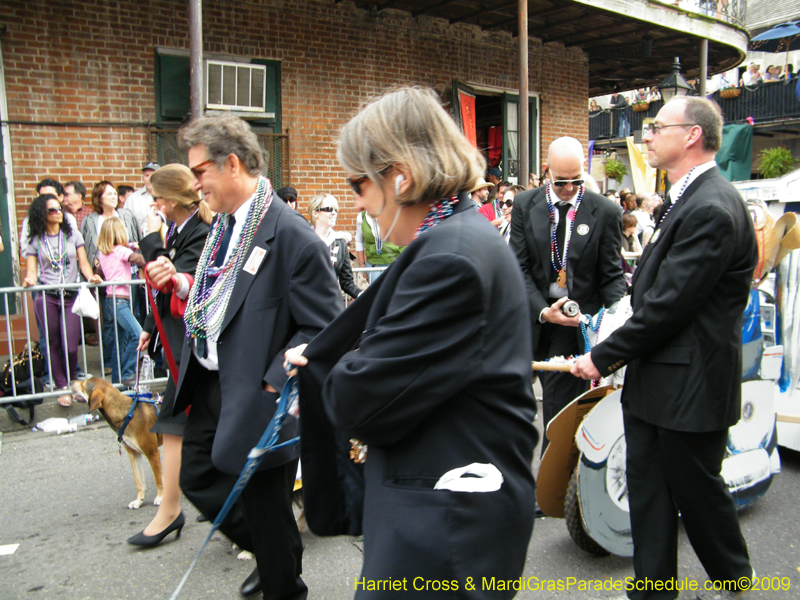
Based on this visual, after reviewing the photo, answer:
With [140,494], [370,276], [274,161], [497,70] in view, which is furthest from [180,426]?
[497,70]

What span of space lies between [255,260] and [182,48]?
24.1 ft

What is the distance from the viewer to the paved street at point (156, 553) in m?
3.28

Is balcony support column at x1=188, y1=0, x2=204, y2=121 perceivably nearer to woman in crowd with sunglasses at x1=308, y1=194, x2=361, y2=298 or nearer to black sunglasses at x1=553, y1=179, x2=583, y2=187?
woman in crowd with sunglasses at x1=308, y1=194, x2=361, y2=298

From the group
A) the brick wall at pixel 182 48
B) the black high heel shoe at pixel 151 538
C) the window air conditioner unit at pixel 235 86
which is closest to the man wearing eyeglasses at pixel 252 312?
the black high heel shoe at pixel 151 538

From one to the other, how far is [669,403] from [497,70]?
10604 millimetres

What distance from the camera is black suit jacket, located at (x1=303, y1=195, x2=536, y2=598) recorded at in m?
1.49

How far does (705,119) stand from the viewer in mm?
2820

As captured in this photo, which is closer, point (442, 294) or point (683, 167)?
point (442, 294)

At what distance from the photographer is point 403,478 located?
5.18ft

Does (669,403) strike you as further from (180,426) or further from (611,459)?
(180,426)

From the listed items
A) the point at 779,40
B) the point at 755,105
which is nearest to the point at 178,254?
the point at 755,105

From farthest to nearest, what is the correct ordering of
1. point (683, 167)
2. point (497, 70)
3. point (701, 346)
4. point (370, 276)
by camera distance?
point (497, 70)
point (370, 276)
point (683, 167)
point (701, 346)

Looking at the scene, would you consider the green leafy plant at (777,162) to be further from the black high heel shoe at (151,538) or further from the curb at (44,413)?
the black high heel shoe at (151,538)

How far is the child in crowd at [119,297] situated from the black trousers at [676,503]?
16.0 feet
